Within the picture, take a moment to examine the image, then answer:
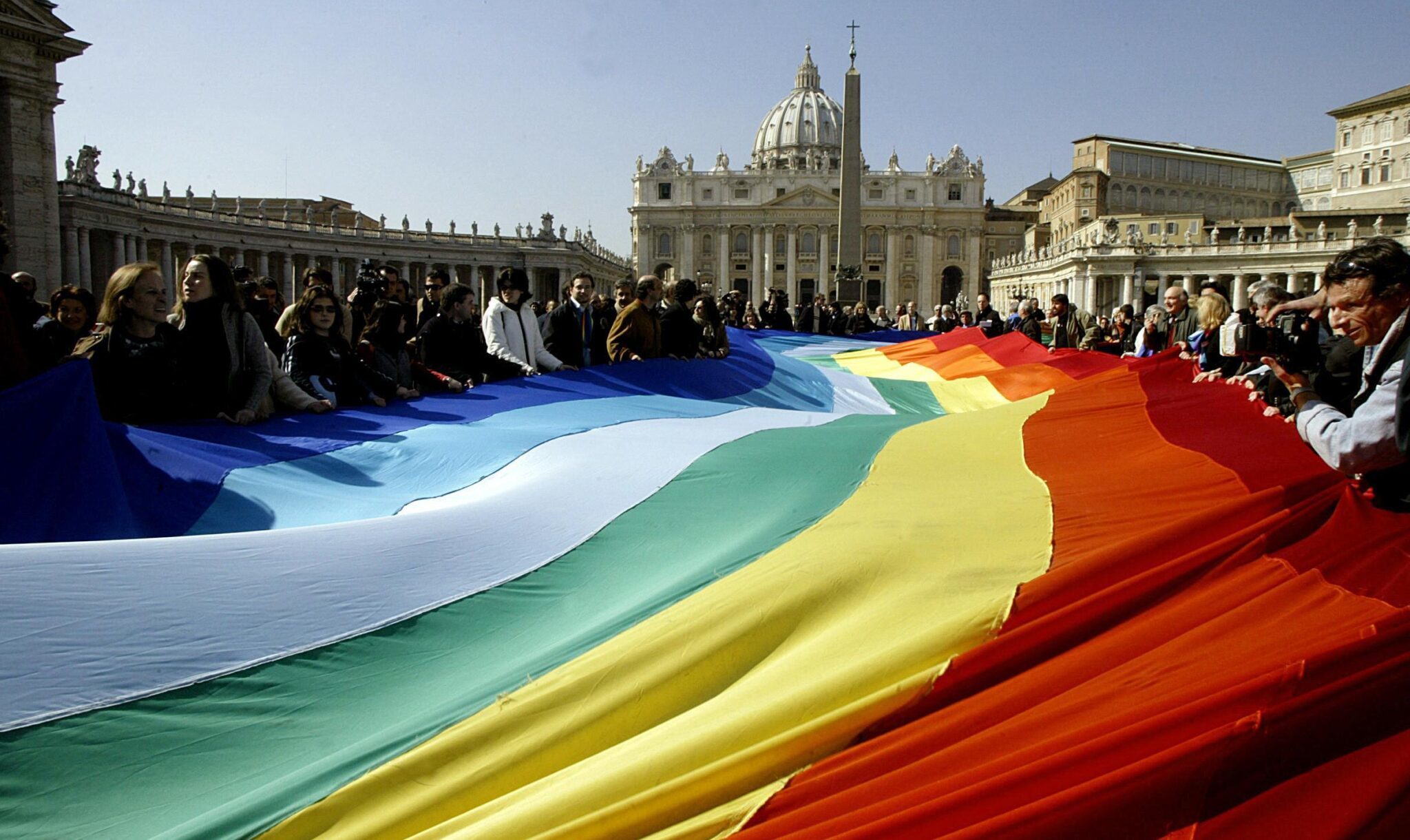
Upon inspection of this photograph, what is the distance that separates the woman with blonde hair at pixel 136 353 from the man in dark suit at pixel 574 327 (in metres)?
4.05

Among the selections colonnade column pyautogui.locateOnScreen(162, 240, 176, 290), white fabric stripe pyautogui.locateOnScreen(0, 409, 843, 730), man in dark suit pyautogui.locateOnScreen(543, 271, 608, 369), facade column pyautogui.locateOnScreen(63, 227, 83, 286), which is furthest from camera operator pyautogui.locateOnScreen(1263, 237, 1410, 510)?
colonnade column pyautogui.locateOnScreen(162, 240, 176, 290)

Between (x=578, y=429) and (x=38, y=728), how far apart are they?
11.3 ft

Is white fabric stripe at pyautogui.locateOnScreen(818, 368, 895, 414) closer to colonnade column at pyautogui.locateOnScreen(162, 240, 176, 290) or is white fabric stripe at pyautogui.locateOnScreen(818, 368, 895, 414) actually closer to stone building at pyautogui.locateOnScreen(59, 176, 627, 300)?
stone building at pyautogui.locateOnScreen(59, 176, 627, 300)

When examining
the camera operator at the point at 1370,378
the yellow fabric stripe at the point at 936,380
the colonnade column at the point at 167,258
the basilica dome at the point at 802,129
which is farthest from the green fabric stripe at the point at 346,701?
the basilica dome at the point at 802,129

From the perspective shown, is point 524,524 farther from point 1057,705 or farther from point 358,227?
point 358,227

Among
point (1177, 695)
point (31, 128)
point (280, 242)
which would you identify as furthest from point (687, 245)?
point (1177, 695)

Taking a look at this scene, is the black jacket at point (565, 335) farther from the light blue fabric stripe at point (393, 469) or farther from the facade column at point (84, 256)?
the facade column at point (84, 256)

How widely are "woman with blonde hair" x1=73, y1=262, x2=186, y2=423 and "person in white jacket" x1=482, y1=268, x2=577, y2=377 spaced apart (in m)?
2.89

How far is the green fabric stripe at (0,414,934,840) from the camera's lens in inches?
89.0

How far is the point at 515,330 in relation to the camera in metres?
8.12

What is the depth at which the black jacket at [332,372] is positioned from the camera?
6.15 metres

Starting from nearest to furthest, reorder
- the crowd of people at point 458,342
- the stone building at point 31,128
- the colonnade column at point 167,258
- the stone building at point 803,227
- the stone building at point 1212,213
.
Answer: the crowd of people at point 458,342, the stone building at point 31,128, the colonnade column at point 167,258, the stone building at point 1212,213, the stone building at point 803,227

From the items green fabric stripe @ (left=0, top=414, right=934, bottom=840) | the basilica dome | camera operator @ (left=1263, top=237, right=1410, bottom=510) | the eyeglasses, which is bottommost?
green fabric stripe @ (left=0, top=414, right=934, bottom=840)

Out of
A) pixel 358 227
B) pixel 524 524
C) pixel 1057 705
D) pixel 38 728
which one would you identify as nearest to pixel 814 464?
pixel 524 524
